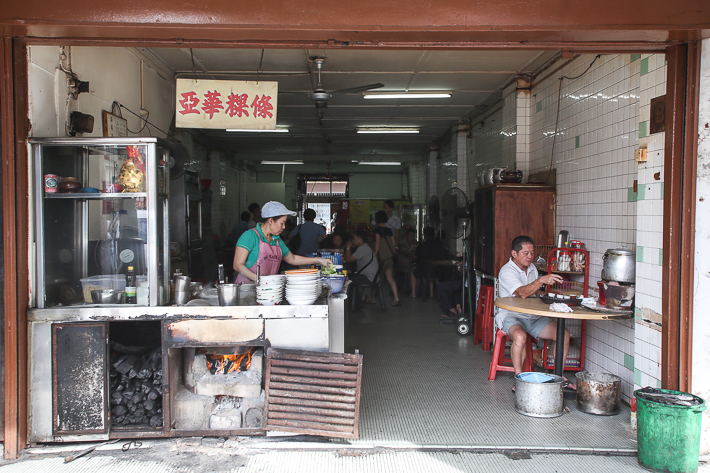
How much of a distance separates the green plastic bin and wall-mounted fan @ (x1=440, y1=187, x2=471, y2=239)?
437 cm

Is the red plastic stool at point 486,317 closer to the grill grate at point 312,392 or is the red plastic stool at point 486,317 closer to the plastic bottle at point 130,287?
the grill grate at point 312,392

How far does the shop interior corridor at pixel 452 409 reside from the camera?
3.40 meters

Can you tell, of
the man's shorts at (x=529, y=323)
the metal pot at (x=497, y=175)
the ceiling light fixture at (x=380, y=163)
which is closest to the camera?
the man's shorts at (x=529, y=323)

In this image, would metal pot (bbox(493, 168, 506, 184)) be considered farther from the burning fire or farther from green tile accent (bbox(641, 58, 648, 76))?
the burning fire

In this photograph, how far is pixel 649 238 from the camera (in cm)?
349

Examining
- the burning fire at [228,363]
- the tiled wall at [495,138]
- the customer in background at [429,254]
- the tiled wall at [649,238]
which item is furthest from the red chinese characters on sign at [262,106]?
the customer in background at [429,254]

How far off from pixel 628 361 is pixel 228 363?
297cm

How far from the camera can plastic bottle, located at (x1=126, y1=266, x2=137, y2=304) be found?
3428mm

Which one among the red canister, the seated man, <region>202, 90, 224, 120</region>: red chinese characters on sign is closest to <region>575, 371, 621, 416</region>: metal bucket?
the seated man

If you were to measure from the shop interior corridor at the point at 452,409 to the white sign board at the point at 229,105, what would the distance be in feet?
7.83

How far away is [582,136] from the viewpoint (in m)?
5.05

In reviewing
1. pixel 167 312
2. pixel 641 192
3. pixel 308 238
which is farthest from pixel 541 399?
pixel 308 238

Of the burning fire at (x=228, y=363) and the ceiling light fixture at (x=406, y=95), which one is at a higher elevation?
the ceiling light fixture at (x=406, y=95)

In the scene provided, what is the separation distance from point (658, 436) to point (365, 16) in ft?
9.22
